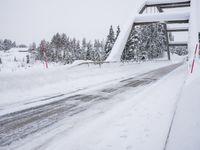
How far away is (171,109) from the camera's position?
18.5ft

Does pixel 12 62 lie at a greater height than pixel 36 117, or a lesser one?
lesser

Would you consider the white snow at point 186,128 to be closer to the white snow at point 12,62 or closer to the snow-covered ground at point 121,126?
the snow-covered ground at point 121,126

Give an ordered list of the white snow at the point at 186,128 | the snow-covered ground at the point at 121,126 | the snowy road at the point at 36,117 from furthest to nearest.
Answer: the snowy road at the point at 36,117, the snow-covered ground at the point at 121,126, the white snow at the point at 186,128

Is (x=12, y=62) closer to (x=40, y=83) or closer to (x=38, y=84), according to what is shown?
(x=40, y=83)

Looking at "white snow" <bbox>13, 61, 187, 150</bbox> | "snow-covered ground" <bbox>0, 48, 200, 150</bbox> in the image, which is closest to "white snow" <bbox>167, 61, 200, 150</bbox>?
"snow-covered ground" <bbox>0, 48, 200, 150</bbox>

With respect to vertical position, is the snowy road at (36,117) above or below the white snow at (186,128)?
below

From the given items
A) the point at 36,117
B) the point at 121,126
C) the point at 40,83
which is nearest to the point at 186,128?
the point at 121,126

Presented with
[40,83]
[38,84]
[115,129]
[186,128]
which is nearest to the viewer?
[186,128]

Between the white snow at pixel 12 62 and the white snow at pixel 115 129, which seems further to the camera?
the white snow at pixel 12 62

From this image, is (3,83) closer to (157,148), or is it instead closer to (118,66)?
(157,148)

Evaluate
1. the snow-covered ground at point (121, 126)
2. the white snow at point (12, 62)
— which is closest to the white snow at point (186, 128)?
the snow-covered ground at point (121, 126)

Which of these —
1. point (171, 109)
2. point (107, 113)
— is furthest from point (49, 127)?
point (171, 109)

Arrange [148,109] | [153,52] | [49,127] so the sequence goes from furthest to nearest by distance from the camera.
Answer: [153,52], [148,109], [49,127]

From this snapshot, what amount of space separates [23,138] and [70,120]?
120 cm
